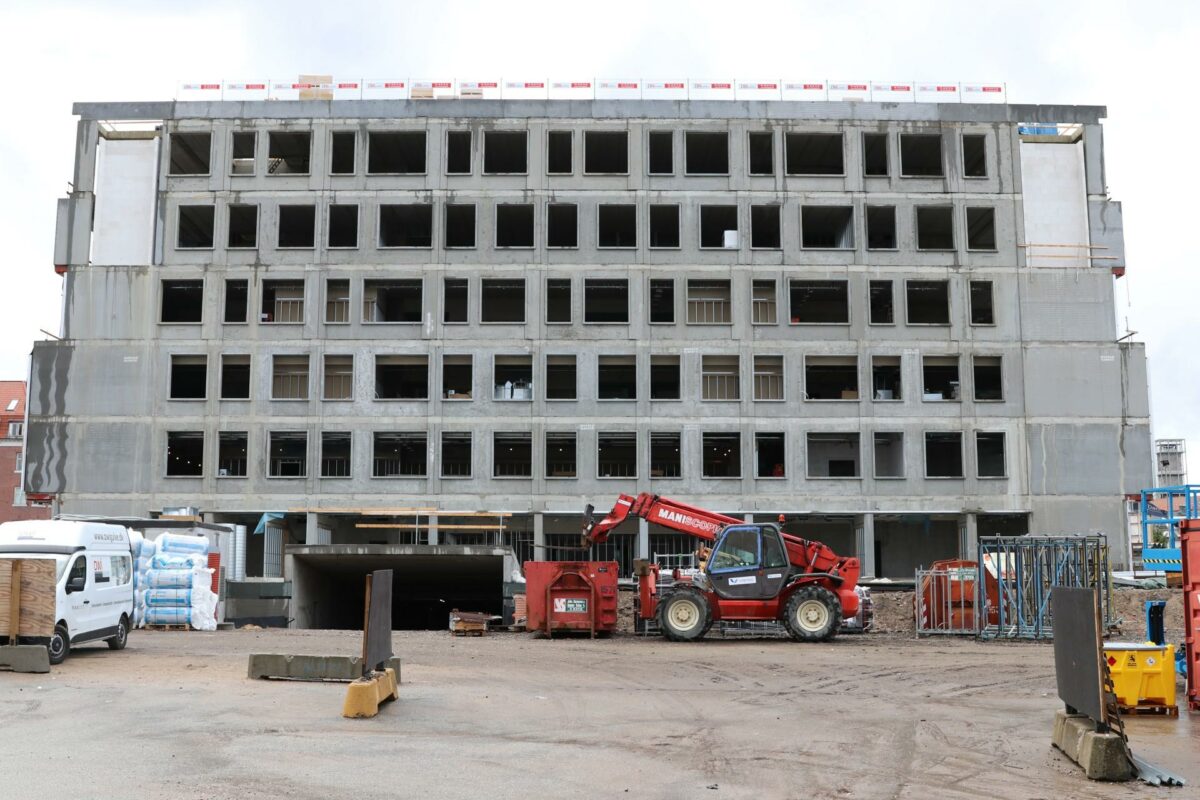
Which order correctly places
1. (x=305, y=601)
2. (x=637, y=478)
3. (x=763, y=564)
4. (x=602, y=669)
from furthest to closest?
(x=637, y=478) → (x=305, y=601) → (x=763, y=564) → (x=602, y=669)

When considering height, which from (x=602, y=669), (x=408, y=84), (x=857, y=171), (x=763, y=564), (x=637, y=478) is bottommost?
(x=602, y=669)

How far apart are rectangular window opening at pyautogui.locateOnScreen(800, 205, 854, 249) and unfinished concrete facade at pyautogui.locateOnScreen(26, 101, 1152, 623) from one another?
37cm

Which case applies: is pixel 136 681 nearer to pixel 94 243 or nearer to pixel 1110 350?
pixel 94 243

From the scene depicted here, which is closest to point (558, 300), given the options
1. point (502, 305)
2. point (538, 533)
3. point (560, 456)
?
point (502, 305)

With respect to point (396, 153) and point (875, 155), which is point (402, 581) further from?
point (875, 155)

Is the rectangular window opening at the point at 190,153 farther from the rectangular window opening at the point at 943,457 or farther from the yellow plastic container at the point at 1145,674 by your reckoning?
the yellow plastic container at the point at 1145,674

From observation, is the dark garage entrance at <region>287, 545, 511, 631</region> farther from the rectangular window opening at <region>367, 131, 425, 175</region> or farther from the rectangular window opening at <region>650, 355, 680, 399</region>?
the rectangular window opening at <region>367, 131, 425, 175</region>

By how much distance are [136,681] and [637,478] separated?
3196 cm

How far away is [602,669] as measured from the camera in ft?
70.5

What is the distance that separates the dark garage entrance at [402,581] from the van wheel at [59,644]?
49.9ft

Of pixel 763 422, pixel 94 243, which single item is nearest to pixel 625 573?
pixel 763 422

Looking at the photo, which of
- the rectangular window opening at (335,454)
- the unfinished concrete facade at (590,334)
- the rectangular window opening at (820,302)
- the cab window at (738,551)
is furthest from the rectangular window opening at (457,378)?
the cab window at (738,551)

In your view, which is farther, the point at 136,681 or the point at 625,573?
the point at 625,573

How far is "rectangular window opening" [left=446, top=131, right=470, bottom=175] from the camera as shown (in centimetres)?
5122
